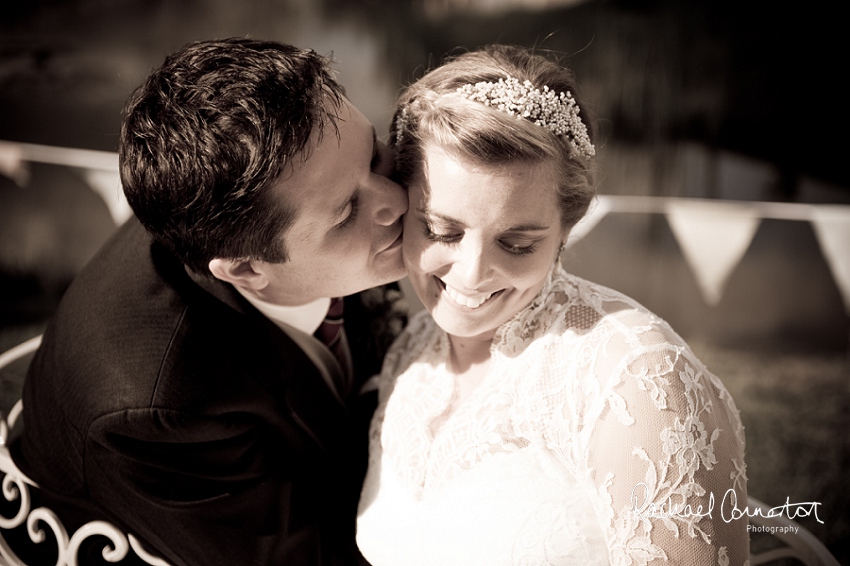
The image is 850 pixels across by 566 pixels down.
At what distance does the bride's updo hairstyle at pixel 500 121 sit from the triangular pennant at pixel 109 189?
12.3 ft

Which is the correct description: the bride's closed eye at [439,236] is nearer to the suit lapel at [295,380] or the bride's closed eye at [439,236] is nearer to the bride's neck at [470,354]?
the bride's neck at [470,354]

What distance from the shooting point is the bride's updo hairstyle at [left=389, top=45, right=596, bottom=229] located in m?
1.59

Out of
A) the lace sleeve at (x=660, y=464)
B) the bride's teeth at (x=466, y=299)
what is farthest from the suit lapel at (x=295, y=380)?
the lace sleeve at (x=660, y=464)

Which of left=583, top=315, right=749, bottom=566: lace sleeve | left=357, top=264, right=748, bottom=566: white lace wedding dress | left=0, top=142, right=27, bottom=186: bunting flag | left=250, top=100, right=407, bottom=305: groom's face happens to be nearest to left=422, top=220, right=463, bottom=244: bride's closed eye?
left=250, top=100, right=407, bottom=305: groom's face

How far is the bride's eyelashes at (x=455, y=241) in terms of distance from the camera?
167cm

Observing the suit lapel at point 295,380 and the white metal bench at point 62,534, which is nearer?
the white metal bench at point 62,534

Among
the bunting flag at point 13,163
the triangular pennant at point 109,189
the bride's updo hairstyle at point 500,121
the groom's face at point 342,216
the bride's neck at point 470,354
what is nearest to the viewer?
the bride's updo hairstyle at point 500,121

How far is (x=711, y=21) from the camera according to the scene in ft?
13.8

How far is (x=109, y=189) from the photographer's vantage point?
4.98 meters

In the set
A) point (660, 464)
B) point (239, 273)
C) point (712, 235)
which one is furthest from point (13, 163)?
point (660, 464)

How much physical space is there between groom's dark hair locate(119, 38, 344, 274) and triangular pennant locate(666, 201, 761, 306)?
10.8ft

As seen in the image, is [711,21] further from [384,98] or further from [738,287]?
[384,98]

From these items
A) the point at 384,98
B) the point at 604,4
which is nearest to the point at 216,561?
the point at 384,98

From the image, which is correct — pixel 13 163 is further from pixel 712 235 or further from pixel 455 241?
pixel 712 235
